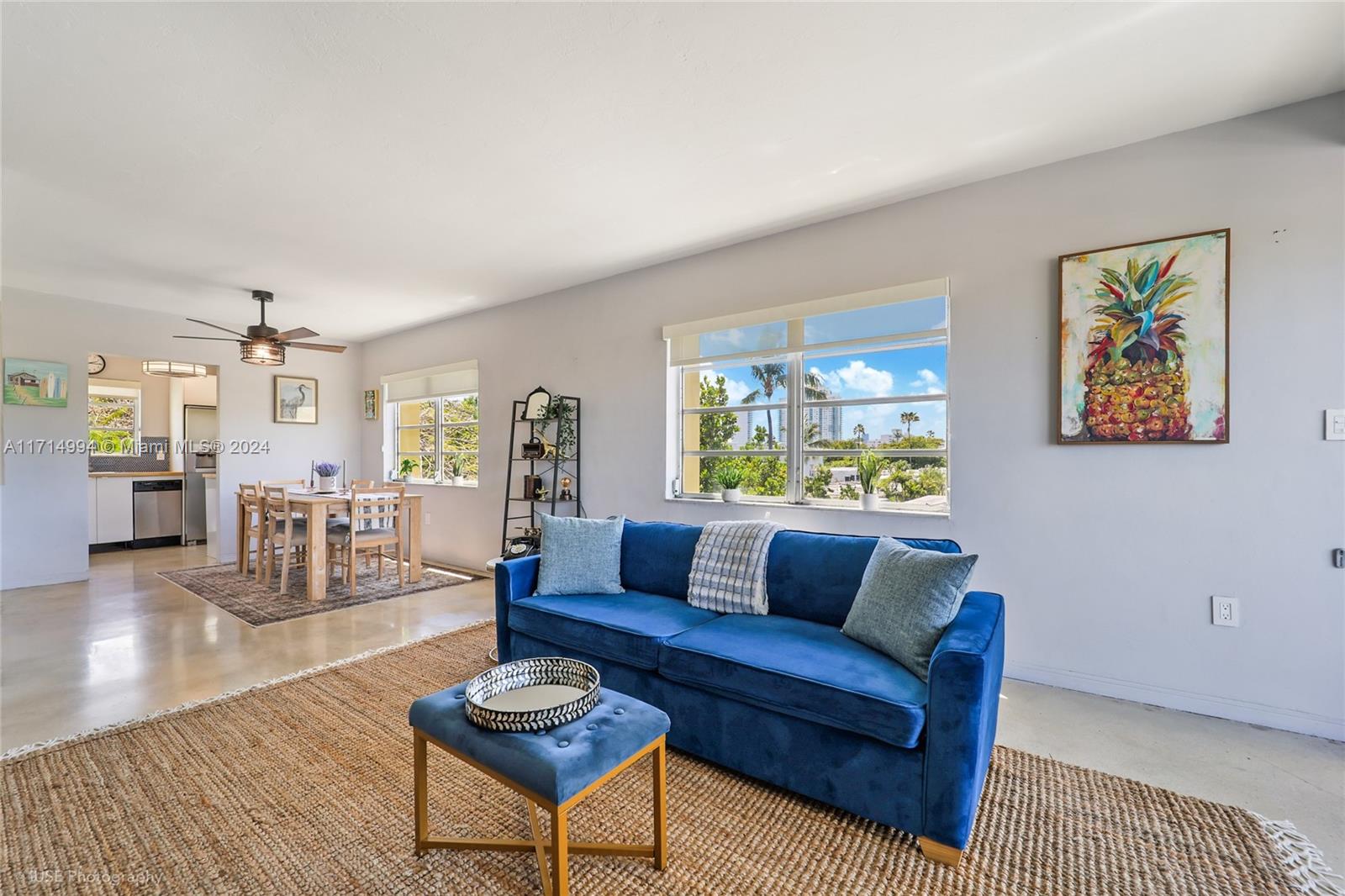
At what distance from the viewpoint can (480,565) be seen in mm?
5707

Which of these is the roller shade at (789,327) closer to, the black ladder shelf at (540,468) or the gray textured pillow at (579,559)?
the black ladder shelf at (540,468)

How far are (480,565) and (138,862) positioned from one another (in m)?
4.09

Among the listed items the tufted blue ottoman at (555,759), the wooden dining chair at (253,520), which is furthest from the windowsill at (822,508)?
the wooden dining chair at (253,520)

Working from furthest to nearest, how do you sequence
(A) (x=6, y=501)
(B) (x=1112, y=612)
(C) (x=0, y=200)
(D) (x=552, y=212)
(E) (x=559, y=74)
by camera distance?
(A) (x=6, y=501)
(D) (x=552, y=212)
(C) (x=0, y=200)
(B) (x=1112, y=612)
(E) (x=559, y=74)

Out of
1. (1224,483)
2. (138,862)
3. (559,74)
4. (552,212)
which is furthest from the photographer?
(552,212)

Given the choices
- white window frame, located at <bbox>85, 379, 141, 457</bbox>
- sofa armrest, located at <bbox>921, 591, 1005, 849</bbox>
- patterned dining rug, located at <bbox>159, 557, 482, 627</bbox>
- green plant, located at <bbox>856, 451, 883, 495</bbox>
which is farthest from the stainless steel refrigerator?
sofa armrest, located at <bbox>921, 591, 1005, 849</bbox>

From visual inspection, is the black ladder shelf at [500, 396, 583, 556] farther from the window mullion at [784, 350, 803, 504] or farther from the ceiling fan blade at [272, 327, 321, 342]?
the window mullion at [784, 350, 803, 504]

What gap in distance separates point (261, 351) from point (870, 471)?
16.0 feet

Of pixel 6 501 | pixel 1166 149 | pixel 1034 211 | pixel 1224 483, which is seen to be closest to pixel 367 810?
pixel 1224 483

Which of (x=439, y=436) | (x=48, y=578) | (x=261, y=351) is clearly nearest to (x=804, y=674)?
(x=261, y=351)

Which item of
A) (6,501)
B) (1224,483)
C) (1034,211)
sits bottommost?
(6,501)

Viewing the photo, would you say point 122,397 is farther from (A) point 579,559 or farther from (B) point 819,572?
(B) point 819,572

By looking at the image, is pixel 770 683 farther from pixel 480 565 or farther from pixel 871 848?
pixel 480 565

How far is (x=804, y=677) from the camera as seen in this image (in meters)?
1.85
